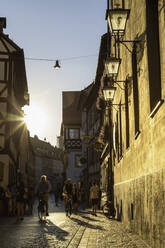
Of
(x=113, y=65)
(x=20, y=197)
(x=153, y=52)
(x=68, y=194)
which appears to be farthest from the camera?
(x=68, y=194)

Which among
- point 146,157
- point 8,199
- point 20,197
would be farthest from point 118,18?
point 8,199

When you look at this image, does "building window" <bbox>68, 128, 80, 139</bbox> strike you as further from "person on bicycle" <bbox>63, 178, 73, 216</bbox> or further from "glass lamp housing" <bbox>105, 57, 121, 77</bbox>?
"glass lamp housing" <bbox>105, 57, 121, 77</bbox>

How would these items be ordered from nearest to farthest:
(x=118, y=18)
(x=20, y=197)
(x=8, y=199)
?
(x=118, y=18) → (x=20, y=197) → (x=8, y=199)

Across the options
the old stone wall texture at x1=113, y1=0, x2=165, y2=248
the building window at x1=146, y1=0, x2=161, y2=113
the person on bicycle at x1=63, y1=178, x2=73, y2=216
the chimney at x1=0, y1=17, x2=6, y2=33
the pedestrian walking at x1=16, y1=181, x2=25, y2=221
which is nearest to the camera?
the old stone wall texture at x1=113, y1=0, x2=165, y2=248

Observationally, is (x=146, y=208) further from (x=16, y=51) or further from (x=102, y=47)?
(x=102, y=47)

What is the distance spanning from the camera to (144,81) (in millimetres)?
8914

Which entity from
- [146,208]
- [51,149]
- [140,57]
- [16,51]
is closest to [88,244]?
[146,208]

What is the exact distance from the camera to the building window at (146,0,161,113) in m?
8.20

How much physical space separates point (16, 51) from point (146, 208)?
18.1 m

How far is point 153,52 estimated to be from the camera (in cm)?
839

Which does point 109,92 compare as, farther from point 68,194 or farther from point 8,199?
point 8,199

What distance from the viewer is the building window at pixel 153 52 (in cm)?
820

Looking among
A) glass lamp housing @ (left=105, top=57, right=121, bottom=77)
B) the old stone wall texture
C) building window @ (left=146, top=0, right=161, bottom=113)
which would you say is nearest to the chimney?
glass lamp housing @ (left=105, top=57, right=121, bottom=77)

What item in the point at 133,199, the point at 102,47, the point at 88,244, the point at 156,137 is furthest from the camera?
the point at 102,47
